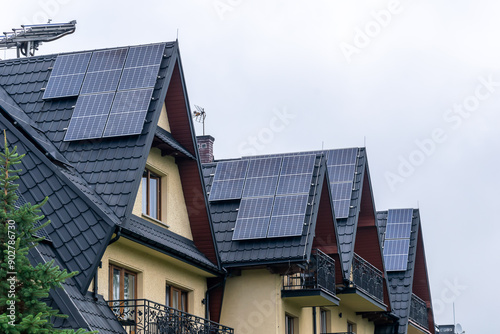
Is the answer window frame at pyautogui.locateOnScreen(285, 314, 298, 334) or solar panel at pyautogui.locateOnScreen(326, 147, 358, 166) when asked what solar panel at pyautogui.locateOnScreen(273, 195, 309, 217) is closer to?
window frame at pyautogui.locateOnScreen(285, 314, 298, 334)

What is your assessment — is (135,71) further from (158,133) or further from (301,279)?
(301,279)

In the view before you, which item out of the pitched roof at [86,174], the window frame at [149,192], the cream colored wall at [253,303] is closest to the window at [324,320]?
the cream colored wall at [253,303]

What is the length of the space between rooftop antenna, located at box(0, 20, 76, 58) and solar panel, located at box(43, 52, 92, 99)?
9905mm

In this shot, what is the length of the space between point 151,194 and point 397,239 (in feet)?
56.9

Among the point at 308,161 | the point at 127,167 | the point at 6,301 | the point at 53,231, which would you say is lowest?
the point at 6,301

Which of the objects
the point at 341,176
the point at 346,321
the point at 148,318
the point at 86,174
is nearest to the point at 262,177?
the point at 341,176

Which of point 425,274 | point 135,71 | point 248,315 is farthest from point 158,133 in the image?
point 425,274

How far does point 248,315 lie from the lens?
23969mm

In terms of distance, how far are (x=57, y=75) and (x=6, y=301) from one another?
423 inches

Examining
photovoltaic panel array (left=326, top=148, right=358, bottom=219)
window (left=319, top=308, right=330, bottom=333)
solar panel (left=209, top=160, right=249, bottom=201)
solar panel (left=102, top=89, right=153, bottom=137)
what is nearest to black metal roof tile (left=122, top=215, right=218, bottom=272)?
solar panel (left=102, top=89, right=153, bottom=137)

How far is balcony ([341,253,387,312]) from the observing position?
93.4 ft

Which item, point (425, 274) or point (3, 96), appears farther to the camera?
point (425, 274)

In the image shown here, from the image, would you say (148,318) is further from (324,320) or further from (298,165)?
(324,320)

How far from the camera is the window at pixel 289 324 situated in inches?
1005
